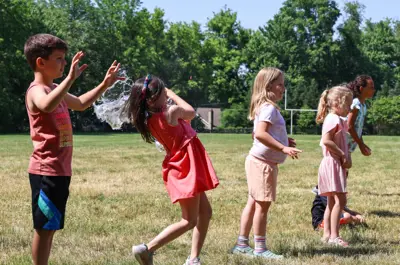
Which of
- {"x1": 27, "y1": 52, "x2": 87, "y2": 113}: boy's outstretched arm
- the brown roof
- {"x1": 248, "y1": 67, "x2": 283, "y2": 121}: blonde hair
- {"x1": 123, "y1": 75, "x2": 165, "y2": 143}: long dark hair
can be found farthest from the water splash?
the brown roof

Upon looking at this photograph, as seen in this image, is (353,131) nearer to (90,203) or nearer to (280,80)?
(280,80)

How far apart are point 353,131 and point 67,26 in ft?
184

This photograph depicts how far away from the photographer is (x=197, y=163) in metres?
4.67

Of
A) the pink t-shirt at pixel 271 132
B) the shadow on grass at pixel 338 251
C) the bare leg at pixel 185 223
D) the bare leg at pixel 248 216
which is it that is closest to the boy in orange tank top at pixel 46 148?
the bare leg at pixel 185 223

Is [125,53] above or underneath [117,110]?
above

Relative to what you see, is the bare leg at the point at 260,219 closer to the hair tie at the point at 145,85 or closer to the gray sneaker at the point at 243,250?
the gray sneaker at the point at 243,250

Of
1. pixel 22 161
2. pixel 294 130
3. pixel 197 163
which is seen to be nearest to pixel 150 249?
pixel 197 163

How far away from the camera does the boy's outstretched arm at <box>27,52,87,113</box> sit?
377 cm

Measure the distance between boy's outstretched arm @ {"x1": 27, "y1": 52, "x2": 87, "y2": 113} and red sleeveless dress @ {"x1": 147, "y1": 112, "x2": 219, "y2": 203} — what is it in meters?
0.95

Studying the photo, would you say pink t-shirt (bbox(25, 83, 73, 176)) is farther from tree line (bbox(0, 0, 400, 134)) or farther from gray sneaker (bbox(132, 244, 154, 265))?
tree line (bbox(0, 0, 400, 134))

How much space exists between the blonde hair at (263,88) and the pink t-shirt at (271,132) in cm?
8

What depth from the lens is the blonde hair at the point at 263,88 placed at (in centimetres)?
545

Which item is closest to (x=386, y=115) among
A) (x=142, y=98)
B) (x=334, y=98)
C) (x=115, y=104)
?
(x=334, y=98)

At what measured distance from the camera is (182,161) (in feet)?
15.3
